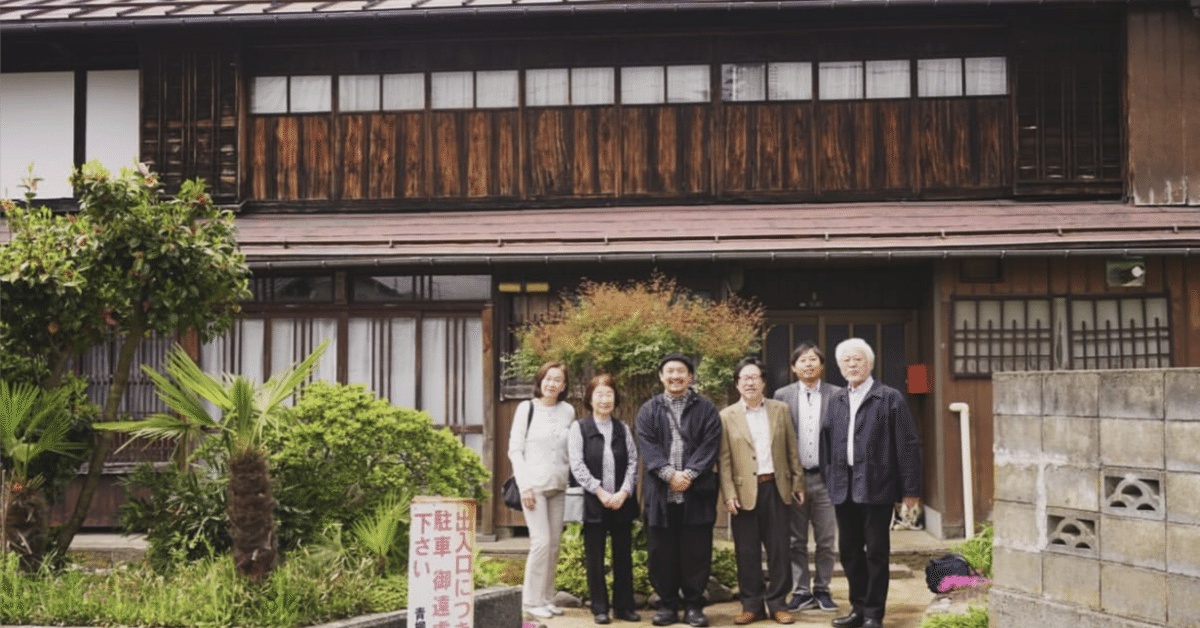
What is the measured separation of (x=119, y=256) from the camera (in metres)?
9.55

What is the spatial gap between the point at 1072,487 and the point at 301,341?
30.0ft

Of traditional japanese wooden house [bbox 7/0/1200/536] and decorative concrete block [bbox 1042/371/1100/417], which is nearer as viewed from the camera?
decorative concrete block [bbox 1042/371/1100/417]

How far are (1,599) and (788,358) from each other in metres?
8.90

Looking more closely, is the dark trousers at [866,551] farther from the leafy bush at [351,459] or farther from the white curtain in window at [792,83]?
the white curtain in window at [792,83]

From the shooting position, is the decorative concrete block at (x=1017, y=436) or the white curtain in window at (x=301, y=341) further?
the white curtain in window at (x=301, y=341)

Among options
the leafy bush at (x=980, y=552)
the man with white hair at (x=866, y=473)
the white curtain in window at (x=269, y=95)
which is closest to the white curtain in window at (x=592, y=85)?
the white curtain in window at (x=269, y=95)

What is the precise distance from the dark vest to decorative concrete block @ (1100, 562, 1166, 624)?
3719mm

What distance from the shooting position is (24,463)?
9.30m

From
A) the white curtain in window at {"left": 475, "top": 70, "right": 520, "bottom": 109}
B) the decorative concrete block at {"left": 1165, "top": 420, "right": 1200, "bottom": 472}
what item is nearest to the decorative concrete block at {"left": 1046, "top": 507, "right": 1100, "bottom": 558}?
the decorative concrete block at {"left": 1165, "top": 420, "right": 1200, "bottom": 472}

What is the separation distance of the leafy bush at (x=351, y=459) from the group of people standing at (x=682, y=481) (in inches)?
36.7

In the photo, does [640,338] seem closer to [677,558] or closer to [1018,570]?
[677,558]

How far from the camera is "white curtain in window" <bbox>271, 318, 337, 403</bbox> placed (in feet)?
50.4

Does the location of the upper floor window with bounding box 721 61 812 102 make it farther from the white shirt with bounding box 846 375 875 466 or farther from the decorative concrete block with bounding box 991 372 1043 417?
the decorative concrete block with bounding box 991 372 1043 417

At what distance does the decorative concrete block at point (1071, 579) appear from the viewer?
8.16 meters
